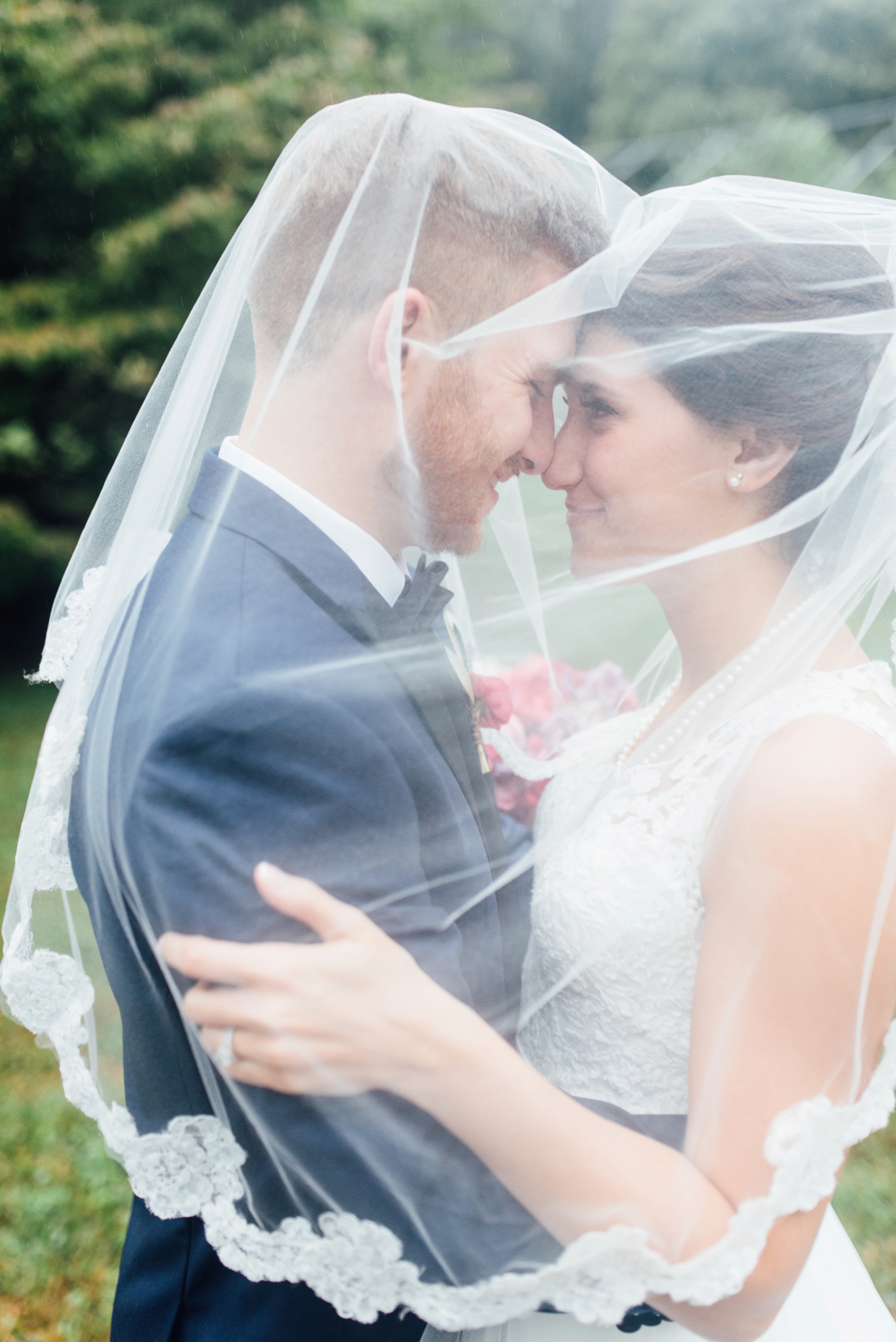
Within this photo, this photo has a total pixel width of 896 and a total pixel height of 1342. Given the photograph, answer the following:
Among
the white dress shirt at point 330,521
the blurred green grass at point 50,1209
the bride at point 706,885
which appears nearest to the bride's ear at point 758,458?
the bride at point 706,885

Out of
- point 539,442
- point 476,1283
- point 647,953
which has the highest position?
point 539,442

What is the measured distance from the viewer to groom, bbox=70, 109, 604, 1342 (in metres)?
1.40

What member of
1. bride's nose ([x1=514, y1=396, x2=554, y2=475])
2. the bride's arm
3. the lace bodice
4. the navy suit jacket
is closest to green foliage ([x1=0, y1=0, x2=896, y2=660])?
bride's nose ([x1=514, y1=396, x2=554, y2=475])

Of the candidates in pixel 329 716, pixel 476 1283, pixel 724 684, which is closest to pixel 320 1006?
pixel 329 716

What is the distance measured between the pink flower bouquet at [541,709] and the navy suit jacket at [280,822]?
1.78 feet

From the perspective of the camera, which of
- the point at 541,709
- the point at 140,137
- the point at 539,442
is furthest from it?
the point at 140,137

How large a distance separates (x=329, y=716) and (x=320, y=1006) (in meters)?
0.41

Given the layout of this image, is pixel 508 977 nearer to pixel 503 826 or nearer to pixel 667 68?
pixel 503 826

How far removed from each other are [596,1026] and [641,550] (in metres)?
0.95

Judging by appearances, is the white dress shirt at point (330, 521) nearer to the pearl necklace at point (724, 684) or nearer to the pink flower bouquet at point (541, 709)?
the pink flower bouquet at point (541, 709)

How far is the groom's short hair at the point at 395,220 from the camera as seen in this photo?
1.61 meters

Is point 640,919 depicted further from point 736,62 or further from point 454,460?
point 736,62

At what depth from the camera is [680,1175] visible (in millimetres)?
1466

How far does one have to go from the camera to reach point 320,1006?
1353mm
